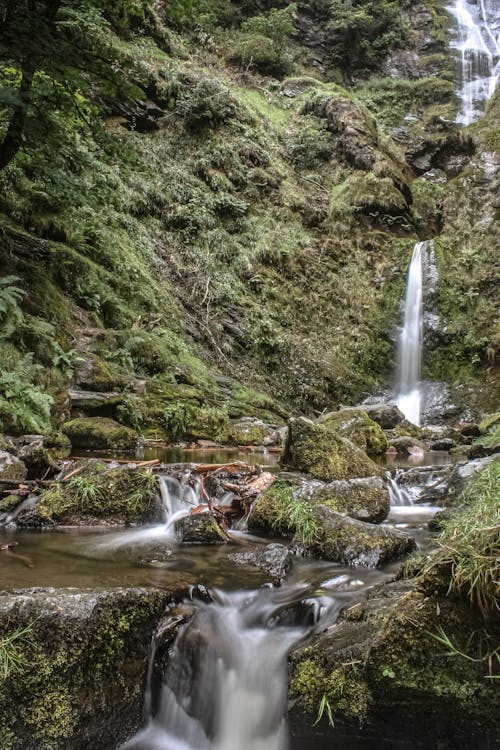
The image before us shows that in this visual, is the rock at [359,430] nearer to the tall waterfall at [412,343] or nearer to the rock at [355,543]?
the rock at [355,543]

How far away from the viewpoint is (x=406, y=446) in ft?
33.9

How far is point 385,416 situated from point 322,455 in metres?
7.12

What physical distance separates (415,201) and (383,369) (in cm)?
958

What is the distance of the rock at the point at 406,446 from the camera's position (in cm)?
1016

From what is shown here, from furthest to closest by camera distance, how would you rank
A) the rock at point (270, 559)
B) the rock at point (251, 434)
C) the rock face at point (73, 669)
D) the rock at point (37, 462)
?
the rock at point (251, 434)
the rock at point (37, 462)
the rock at point (270, 559)
the rock face at point (73, 669)

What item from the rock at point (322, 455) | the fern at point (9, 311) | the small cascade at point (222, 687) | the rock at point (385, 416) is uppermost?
the fern at point (9, 311)

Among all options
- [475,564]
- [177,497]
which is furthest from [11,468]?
[475,564]

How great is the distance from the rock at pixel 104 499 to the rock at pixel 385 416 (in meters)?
9.15

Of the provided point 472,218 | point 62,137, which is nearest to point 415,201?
point 472,218

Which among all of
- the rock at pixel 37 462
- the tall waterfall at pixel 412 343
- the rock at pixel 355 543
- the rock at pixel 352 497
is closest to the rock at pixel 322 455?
the rock at pixel 352 497

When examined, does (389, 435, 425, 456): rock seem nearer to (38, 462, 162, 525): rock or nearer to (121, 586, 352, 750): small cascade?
(38, 462, 162, 525): rock

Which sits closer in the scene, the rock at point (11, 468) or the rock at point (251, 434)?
the rock at point (11, 468)

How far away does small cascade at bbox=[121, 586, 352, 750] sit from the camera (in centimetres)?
255

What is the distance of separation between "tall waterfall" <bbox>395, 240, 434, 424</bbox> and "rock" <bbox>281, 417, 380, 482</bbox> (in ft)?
36.0
